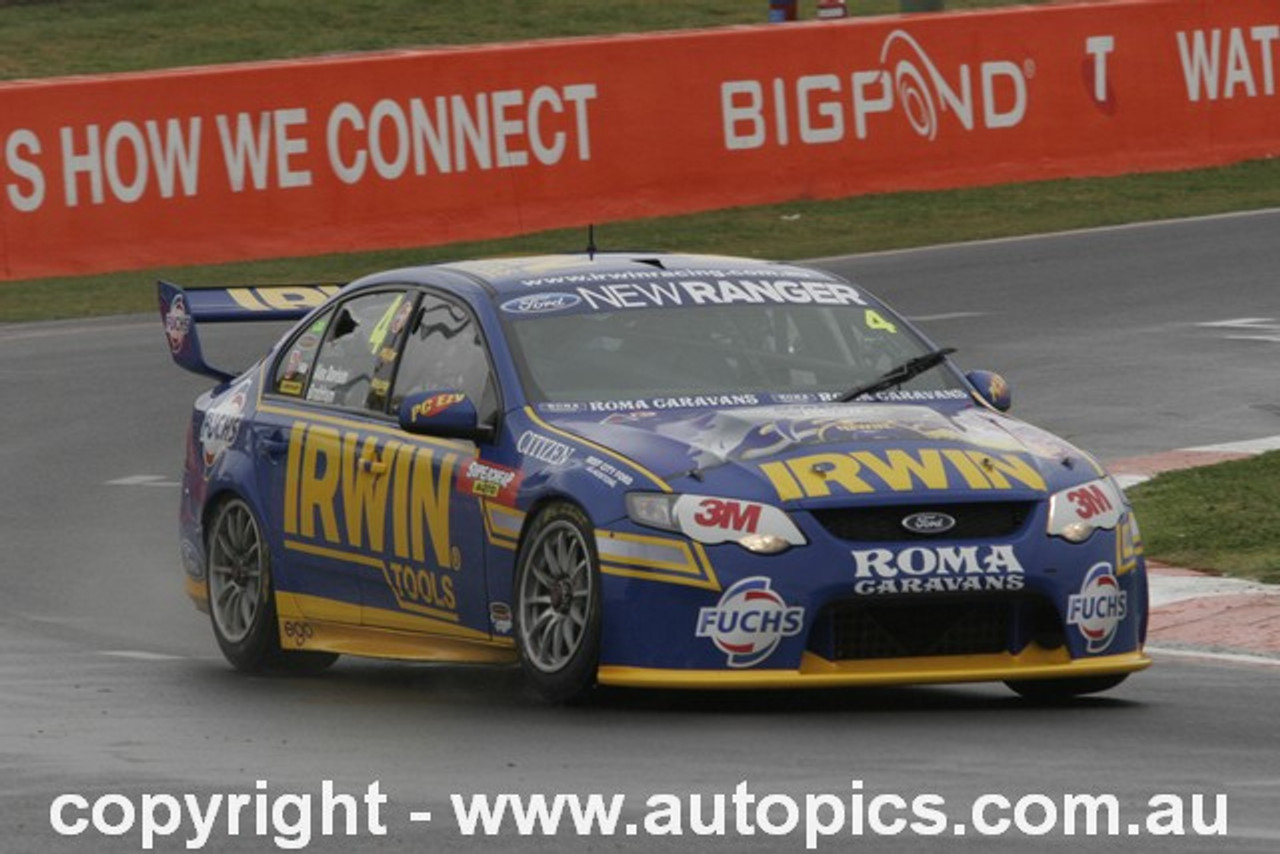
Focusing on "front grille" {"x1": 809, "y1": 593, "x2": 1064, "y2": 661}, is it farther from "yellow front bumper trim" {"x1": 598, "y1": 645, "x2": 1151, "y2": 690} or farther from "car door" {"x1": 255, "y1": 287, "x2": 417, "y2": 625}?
"car door" {"x1": 255, "y1": 287, "x2": 417, "y2": 625}

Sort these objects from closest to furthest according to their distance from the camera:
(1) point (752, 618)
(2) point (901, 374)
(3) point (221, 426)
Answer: (1) point (752, 618) < (2) point (901, 374) < (3) point (221, 426)

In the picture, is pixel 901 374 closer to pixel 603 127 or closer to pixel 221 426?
pixel 221 426

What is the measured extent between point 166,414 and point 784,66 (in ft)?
33.3

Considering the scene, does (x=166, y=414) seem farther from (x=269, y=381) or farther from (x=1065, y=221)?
(x=1065, y=221)

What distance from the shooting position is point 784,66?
27969mm

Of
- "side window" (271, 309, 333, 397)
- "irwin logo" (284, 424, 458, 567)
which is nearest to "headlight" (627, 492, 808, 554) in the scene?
"irwin logo" (284, 424, 458, 567)

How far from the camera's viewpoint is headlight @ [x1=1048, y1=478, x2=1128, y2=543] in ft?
32.2

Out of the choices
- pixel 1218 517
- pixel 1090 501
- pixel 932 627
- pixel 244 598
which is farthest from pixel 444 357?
pixel 1218 517

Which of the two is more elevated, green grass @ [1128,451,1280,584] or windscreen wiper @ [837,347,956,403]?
windscreen wiper @ [837,347,956,403]

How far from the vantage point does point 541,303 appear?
36.1 feet

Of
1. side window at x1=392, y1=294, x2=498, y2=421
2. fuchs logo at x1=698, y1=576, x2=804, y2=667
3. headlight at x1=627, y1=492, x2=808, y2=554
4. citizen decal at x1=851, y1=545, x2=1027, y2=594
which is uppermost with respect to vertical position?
side window at x1=392, y1=294, x2=498, y2=421

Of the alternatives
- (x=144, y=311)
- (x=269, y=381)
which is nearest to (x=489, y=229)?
(x=144, y=311)

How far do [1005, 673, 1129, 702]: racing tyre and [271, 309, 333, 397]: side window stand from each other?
2989 mm

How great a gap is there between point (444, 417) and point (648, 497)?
1007 millimetres
